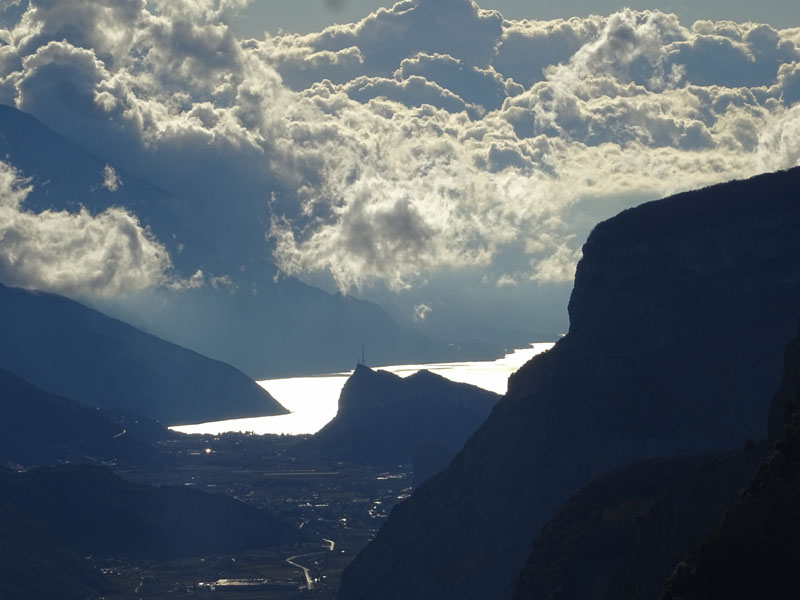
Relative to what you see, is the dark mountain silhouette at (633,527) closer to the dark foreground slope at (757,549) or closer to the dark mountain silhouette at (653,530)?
the dark mountain silhouette at (653,530)

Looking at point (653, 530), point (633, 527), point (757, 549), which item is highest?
point (757, 549)

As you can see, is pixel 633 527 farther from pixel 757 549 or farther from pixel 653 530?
pixel 757 549

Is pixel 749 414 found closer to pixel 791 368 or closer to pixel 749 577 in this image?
pixel 791 368

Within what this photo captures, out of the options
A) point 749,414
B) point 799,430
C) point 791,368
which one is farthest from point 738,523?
point 749,414

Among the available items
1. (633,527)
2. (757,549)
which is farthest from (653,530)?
(757,549)

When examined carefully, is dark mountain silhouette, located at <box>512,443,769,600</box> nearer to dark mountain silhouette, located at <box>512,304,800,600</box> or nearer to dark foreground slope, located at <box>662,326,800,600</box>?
dark mountain silhouette, located at <box>512,304,800,600</box>

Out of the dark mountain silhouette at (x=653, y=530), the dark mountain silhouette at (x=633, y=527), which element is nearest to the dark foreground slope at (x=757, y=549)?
the dark mountain silhouette at (x=653, y=530)

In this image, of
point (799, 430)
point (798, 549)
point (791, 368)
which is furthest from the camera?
point (791, 368)

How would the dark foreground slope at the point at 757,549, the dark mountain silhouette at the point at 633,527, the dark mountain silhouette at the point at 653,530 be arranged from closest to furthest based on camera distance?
1. the dark foreground slope at the point at 757,549
2. the dark mountain silhouette at the point at 653,530
3. the dark mountain silhouette at the point at 633,527

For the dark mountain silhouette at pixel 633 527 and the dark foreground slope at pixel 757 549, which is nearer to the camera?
the dark foreground slope at pixel 757 549
